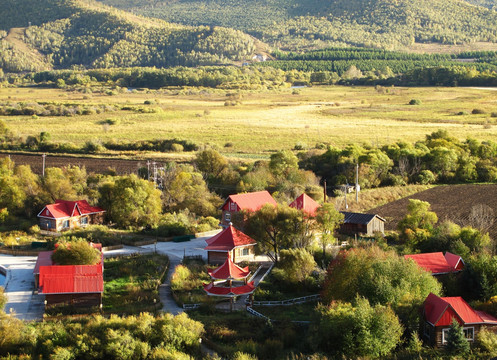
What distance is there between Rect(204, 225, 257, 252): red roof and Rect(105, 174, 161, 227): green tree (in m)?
8.34

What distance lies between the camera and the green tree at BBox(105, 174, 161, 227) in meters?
41.4

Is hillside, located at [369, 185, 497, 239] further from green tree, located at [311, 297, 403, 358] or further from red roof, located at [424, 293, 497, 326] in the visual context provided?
green tree, located at [311, 297, 403, 358]

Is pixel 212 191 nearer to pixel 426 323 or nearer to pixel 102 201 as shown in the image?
pixel 102 201

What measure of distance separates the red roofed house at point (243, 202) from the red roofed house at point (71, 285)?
427 inches

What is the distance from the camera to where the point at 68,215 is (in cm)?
4081

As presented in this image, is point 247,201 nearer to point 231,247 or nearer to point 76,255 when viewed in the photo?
point 231,247

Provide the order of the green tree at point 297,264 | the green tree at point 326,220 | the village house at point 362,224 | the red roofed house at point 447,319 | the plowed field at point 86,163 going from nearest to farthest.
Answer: the red roofed house at point 447,319, the green tree at point 297,264, the green tree at point 326,220, the village house at point 362,224, the plowed field at point 86,163

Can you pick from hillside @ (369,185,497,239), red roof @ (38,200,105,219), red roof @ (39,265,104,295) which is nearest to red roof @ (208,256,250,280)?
red roof @ (39,265,104,295)

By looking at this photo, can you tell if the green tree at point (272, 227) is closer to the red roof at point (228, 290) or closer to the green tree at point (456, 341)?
the red roof at point (228, 290)

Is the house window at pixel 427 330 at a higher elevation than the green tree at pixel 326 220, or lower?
lower

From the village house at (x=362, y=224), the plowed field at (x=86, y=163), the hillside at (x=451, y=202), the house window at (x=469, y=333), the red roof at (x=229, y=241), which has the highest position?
the house window at (x=469, y=333)

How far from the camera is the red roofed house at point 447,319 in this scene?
23.5m

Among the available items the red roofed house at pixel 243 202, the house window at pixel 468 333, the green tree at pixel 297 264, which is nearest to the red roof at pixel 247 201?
the red roofed house at pixel 243 202

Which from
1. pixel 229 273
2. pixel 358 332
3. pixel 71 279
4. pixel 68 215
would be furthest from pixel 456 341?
pixel 68 215
